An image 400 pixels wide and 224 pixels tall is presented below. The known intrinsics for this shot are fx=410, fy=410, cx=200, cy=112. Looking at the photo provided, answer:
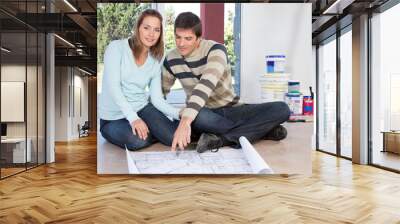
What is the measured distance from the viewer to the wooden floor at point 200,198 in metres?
3.71

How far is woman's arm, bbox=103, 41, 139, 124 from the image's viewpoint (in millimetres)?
5383

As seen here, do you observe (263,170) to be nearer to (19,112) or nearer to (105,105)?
(105,105)

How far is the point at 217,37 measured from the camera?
555cm

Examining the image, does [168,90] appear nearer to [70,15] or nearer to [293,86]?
[293,86]

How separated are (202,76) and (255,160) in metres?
1.34

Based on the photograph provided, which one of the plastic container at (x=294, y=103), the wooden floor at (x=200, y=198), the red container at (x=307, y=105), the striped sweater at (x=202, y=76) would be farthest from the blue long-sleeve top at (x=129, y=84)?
the red container at (x=307, y=105)

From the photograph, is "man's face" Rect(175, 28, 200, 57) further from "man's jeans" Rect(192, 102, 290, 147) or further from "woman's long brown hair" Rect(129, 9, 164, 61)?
"man's jeans" Rect(192, 102, 290, 147)

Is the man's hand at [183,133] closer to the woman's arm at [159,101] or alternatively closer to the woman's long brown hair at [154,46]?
the woman's arm at [159,101]

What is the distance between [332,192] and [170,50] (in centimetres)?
272

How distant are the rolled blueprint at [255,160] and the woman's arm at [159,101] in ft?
3.31

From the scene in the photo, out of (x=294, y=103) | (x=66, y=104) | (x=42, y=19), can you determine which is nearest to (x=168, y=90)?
(x=294, y=103)

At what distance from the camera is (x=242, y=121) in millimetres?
5480

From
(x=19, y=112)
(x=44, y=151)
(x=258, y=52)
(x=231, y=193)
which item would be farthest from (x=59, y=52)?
(x=231, y=193)

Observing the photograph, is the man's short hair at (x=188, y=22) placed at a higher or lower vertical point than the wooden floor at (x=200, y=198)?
higher
